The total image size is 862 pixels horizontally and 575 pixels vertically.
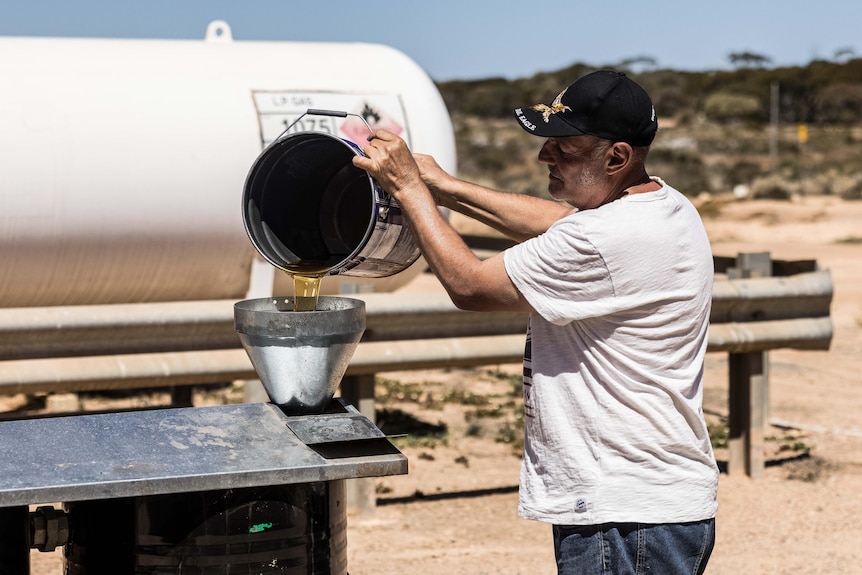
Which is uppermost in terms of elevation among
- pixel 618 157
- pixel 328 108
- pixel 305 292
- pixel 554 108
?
pixel 328 108

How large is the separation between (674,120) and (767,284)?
54.2 m

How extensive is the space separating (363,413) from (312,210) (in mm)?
2157

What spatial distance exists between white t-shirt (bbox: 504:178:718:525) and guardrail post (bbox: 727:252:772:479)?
3354 millimetres

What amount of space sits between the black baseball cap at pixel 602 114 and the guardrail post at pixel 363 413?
271cm

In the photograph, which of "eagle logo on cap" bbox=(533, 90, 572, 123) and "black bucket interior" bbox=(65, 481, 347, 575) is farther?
"eagle logo on cap" bbox=(533, 90, 572, 123)

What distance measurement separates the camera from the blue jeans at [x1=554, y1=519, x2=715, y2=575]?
2676 millimetres

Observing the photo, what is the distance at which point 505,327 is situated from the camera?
5.59 m

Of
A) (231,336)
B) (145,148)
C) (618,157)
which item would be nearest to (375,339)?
(231,336)

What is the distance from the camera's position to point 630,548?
8.79ft

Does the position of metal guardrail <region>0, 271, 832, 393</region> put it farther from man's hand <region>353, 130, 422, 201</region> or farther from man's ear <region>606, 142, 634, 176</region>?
man's ear <region>606, 142, 634, 176</region>

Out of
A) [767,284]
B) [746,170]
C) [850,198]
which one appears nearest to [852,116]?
[746,170]

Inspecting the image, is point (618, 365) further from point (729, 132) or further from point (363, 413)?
point (729, 132)

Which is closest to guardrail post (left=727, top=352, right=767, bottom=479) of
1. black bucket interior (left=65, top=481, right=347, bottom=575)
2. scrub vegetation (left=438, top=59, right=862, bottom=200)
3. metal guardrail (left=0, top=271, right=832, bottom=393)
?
metal guardrail (left=0, top=271, right=832, bottom=393)

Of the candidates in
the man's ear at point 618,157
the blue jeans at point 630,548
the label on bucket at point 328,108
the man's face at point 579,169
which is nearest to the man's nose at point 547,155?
the man's face at point 579,169
